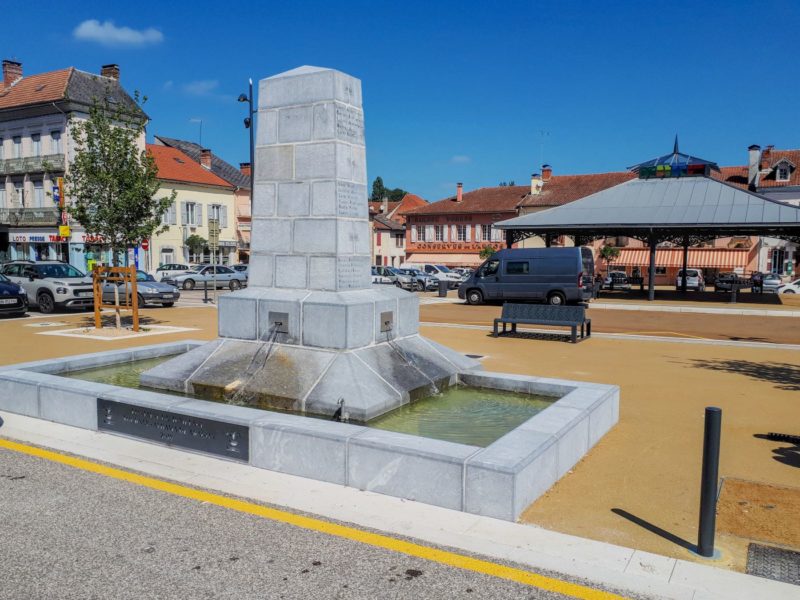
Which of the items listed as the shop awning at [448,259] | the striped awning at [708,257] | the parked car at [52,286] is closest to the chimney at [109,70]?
the parked car at [52,286]

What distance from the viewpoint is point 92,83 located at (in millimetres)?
43562

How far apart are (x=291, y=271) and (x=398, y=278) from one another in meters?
30.0

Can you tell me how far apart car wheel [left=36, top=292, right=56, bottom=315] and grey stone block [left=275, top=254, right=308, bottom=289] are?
1645cm

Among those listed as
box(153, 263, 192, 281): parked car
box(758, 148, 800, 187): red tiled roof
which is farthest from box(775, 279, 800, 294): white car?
box(153, 263, 192, 281): parked car

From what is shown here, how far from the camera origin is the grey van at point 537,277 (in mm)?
22844

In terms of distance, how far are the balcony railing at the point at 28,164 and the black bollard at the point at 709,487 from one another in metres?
44.3

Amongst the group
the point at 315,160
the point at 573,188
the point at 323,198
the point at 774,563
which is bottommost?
the point at 774,563

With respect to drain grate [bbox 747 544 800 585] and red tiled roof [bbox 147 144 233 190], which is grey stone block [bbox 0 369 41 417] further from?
red tiled roof [bbox 147 144 233 190]

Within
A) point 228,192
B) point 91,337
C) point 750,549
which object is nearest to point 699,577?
point 750,549

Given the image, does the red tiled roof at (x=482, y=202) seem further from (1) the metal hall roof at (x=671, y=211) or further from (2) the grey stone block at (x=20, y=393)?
(2) the grey stone block at (x=20, y=393)

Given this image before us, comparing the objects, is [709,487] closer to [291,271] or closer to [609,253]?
[291,271]

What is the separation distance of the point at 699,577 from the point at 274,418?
353cm

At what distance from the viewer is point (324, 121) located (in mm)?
7609

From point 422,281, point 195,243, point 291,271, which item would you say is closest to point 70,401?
point 291,271
